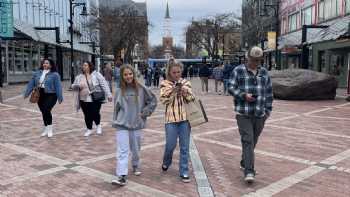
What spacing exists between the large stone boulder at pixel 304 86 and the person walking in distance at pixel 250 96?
12.7m

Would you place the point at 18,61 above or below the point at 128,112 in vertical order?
above

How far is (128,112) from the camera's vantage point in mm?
5594

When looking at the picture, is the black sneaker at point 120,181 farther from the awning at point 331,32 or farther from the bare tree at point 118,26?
the bare tree at point 118,26

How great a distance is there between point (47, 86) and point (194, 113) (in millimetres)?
4221

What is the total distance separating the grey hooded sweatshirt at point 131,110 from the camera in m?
5.57

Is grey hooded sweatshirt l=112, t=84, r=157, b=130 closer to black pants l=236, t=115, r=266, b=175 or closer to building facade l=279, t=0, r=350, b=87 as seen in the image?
black pants l=236, t=115, r=266, b=175

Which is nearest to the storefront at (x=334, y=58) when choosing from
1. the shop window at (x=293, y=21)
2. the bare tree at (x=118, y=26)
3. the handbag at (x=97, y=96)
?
the shop window at (x=293, y=21)

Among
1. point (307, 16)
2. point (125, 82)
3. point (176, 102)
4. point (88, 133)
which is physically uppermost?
point (307, 16)

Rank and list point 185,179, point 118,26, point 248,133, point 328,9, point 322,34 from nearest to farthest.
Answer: point 248,133 → point 185,179 → point 322,34 → point 328,9 → point 118,26

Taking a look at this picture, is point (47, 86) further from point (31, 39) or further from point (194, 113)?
point (31, 39)

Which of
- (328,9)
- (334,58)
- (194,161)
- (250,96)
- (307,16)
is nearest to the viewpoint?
(250,96)

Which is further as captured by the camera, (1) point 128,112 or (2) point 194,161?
(2) point 194,161

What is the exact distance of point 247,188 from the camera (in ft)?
17.8

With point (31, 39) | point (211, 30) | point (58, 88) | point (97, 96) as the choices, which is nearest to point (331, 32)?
point (31, 39)
